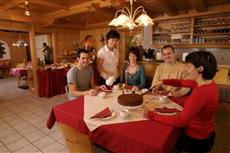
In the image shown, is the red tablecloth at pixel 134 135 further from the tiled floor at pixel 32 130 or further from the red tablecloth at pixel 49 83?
the red tablecloth at pixel 49 83

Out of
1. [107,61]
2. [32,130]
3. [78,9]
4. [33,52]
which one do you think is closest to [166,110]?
[107,61]

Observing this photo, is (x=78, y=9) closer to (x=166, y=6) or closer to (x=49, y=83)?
(x=166, y=6)

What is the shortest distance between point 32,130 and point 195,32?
4.35 meters

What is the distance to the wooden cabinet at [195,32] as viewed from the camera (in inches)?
147

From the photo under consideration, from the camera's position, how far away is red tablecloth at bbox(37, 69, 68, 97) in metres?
4.49

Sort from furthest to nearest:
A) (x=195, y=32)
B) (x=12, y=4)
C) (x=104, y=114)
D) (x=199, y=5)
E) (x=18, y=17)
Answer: (x=18, y=17), (x=195, y=32), (x=12, y=4), (x=199, y=5), (x=104, y=114)

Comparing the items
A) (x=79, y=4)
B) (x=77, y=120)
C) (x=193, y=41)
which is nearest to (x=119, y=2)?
(x=79, y=4)

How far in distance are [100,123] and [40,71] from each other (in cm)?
397

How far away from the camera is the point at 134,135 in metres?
1.06

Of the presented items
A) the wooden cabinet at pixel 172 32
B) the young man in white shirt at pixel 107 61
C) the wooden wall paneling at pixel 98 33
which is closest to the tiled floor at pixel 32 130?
the young man in white shirt at pixel 107 61

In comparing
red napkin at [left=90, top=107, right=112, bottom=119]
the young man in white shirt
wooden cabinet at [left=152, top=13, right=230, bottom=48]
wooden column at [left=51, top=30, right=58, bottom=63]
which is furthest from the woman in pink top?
wooden column at [left=51, top=30, right=58, bottom=63]

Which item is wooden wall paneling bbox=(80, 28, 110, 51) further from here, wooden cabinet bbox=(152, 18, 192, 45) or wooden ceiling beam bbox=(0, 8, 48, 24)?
wooden cabinet bbox=(152, 18, 192, 45)

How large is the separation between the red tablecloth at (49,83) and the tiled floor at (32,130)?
1.44ft

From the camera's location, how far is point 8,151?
2102 mm
